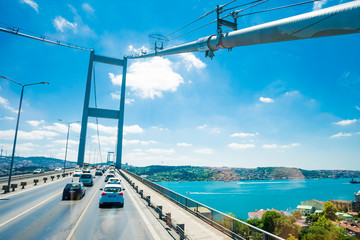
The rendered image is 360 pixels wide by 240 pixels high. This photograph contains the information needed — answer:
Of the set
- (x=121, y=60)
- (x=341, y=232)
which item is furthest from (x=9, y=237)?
(x=121, y=60)

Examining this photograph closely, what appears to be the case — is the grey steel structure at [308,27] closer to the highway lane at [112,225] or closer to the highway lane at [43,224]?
the highway lane at [112,225]

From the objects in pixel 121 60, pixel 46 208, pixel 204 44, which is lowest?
pixel 46 208

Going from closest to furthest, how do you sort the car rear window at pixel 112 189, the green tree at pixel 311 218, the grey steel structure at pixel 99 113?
the car rear window at pixel 112 189
the grey steel structure at pixel 99 113
the green tree at pixel 311 218

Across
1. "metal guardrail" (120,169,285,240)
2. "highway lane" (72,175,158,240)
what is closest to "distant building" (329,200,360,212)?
"metal guardrail" (120,169,285,240)

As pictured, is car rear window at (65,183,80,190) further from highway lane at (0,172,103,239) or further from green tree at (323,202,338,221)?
green tree at (323,202,338,221)

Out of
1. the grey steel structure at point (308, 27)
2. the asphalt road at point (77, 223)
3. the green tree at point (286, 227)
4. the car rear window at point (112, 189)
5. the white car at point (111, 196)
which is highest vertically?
the grey steel structure at point (308, 27)

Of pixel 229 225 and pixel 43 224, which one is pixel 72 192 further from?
pixel 229 225

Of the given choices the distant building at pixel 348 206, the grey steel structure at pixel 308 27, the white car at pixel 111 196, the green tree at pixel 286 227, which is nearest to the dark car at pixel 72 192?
the white car at pixel 111 196

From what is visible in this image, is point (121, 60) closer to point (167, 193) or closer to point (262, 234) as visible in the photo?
point (167, 193)
